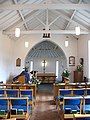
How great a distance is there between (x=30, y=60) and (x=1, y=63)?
8916mm

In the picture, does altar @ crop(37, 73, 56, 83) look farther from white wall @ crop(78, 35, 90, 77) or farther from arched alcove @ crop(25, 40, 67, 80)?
white wall @ crop(78, 35, 90, 77)

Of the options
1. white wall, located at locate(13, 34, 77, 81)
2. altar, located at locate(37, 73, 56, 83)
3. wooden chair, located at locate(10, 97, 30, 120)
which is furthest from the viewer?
altar, located at locate(37, 73, 56, 83)

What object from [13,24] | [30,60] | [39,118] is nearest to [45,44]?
[30,60]

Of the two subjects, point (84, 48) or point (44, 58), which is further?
point (44, 58)

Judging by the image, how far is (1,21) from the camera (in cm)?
1246

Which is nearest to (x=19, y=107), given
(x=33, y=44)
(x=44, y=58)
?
(x=33, y=44)

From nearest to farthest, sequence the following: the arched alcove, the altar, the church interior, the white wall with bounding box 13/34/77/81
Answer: the church interior
the white wall with bounding box 13/34/77/81
the altar
the arched alcove

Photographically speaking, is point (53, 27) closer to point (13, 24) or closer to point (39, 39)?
point (39, 39)

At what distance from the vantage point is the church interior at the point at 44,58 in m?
7.28

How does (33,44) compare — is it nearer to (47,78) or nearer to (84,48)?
(47,78)

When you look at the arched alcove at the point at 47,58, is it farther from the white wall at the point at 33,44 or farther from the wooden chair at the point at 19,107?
the wooden chair at the point at 19,107

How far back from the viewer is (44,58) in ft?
→ 76.7

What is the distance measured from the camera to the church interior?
7.28 metres

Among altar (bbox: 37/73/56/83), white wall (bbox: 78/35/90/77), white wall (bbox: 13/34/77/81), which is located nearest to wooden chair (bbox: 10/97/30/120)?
white wall (bbox: 78/35/90/77)
